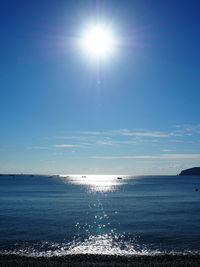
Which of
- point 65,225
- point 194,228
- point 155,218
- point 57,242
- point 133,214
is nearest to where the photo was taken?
point 57,242

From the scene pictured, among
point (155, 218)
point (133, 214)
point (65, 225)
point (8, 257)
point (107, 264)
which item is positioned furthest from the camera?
point (133, 214)

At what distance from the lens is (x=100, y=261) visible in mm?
30703

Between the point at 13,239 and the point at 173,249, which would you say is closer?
the point at 173,249

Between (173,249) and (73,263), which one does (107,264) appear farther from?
(173,249)

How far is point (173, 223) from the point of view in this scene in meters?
51.8

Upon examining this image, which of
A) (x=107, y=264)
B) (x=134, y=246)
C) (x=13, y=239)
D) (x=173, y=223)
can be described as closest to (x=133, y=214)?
(x=173, y=223)

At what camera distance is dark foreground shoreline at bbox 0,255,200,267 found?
28403 millimetres

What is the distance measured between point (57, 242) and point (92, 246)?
17.4 feet

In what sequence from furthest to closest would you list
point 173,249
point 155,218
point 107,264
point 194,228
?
1. point 155,218
2. point 194,228
3. point 173,249
4. point 107,264

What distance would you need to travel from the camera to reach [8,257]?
30938 millimetres

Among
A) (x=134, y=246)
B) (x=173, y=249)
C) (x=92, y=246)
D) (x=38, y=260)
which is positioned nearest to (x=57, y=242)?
(x=92, y=246)

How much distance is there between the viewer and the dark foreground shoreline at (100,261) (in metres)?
28.4

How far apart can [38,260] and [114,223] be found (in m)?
25.7

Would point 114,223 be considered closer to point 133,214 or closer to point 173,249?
point 133,214
